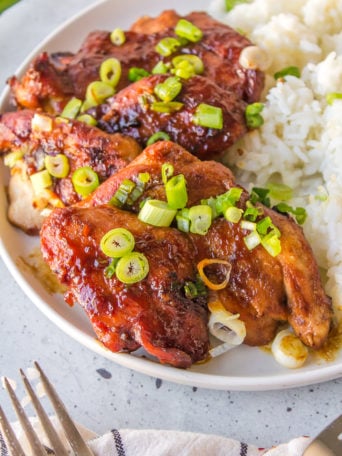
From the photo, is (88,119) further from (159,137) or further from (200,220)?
(200,220)

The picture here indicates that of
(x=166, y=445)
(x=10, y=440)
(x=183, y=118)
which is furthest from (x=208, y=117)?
(x=10, y=440)

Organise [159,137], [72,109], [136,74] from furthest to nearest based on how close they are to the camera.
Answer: [136,74]
[72,109]
[159,137]

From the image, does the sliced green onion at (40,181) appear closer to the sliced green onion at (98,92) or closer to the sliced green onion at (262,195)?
the sliced green onion at (98,92)

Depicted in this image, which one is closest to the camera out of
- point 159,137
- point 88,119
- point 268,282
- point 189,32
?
point 268,282

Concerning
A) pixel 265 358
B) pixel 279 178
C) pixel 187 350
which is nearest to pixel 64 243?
pixel 187 350

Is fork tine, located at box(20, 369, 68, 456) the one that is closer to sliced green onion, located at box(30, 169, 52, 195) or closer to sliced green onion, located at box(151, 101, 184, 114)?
sliced green onion, located at box(30, 169, 52, 195)

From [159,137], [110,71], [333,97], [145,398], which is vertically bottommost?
[145,398]

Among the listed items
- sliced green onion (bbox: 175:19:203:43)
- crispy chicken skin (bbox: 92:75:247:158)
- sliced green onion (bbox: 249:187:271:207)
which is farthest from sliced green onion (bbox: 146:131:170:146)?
sliced green onion (bbox: 175:19:203:43)

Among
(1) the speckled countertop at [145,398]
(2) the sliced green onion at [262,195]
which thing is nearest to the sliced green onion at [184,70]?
(2) the sliced green onion at [262,195]
